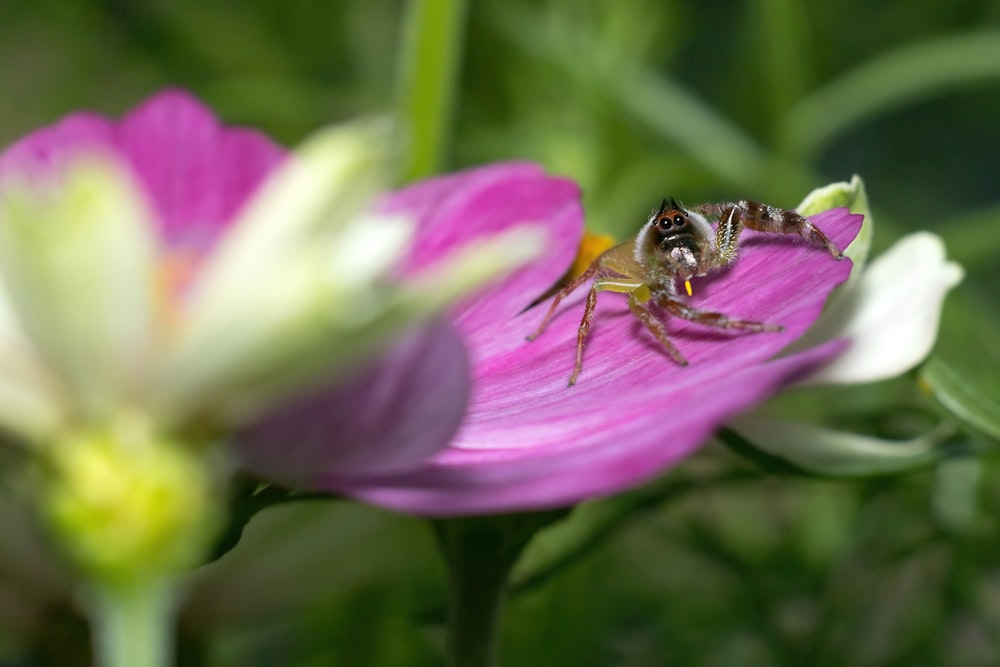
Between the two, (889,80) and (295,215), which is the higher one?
(295,215)

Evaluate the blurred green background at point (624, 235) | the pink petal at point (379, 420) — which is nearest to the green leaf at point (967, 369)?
the blurred green background at point (624, 235)

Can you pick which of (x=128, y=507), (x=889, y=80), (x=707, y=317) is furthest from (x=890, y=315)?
(x=889, y=80)

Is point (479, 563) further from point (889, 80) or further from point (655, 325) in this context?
point (889, 80)

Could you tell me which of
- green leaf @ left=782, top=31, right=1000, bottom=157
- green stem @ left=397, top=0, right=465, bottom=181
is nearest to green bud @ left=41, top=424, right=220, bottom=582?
green stem @ left=397, top=0, right=465, bottom=181

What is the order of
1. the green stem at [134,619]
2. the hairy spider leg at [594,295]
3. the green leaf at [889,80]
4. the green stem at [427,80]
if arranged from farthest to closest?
the green leaf at [889,80] → the green stem at [427,80] → the hairy spider leg at [594,295] → the green stem at [134,619]

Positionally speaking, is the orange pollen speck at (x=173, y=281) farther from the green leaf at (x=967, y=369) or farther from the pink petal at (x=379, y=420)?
the green leaf at (x=967, y=369)

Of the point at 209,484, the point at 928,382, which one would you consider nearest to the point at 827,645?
the point at 928,382
